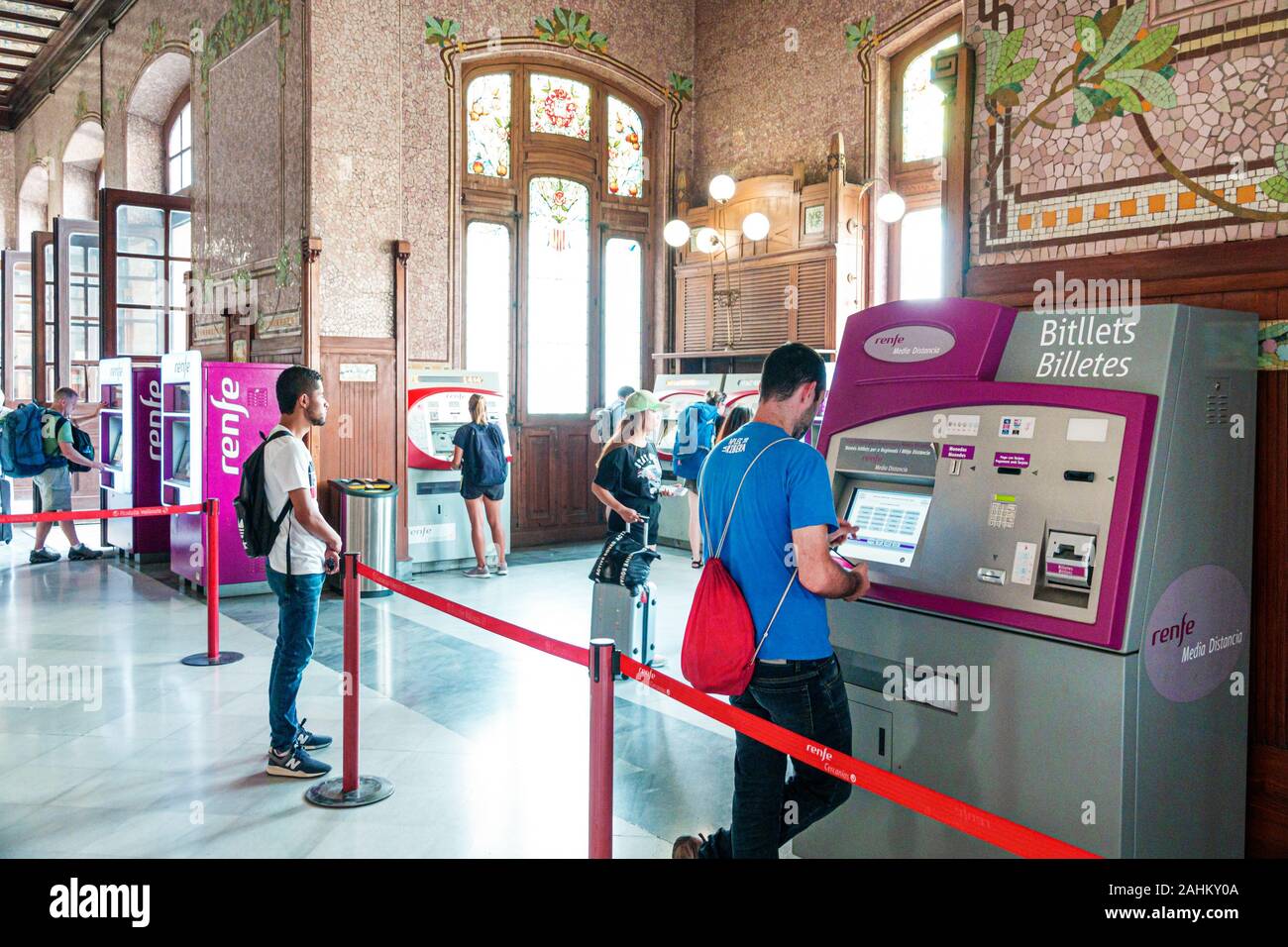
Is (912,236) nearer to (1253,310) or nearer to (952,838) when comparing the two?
(1253,310)

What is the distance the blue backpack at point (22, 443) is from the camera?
8414mm

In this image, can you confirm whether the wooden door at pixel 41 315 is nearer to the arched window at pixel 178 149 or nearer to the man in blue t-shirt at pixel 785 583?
the arched window at pixel 178 149

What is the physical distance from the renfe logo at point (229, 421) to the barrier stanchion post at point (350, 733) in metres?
3.89

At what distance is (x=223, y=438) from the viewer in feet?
23.3

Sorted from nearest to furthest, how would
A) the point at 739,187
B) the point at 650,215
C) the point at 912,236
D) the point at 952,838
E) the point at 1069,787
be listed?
1. the point at 1069,787
2. the point at 952,838
3. the point at 912,236
4. the point at 739,187
5. the point at 650,215

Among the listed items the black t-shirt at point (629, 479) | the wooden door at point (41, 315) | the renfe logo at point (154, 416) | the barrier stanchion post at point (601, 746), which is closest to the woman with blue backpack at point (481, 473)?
the renfe logo at point (154, 416)

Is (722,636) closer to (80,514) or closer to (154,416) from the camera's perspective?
(80,514)

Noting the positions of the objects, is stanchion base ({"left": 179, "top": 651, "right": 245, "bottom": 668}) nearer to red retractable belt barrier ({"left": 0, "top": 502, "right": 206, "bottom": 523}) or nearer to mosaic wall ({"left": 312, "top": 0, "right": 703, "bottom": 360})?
red retractable belt barrier ({"left": 0, "top": 502, "right": 206, "bottom": 523})

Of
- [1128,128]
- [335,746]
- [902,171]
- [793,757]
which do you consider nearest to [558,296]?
[902,171]

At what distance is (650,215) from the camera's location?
34.2ft

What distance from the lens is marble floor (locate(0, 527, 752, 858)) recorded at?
11.0ft

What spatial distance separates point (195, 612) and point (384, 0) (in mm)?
4808

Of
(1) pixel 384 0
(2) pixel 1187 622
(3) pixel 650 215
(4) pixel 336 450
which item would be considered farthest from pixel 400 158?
(2) pixel 1187 622

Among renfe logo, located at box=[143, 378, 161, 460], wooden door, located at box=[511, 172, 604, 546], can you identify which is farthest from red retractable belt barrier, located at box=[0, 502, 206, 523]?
wooden door, located at box=[511, 172, 604, 546]
